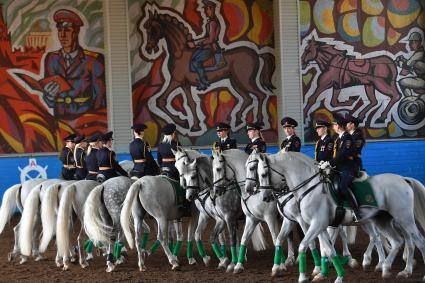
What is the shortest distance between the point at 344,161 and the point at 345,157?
0.21ft

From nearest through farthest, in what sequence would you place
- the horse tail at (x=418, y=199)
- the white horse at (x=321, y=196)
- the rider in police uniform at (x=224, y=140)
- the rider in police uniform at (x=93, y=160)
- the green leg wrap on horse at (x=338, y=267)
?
the green leg wrap on horse at (x=338, y=267) → the white horse at (x=321, y=196) → the horse tail at (x=418, y=199) → the rider in police uniform at (x=224, y=140) → the rider in police uniform at (x=93, y=160)

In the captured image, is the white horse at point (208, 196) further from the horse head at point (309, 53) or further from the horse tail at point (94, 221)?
the horse head at point (309, 53)

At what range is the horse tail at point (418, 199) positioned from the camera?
36.9 ft

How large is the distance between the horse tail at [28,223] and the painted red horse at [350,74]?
11983mm

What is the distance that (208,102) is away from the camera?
23.3 metres

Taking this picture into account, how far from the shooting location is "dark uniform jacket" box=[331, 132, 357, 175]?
35.9 ft

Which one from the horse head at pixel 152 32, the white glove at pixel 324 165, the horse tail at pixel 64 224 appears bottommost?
the horse tail at pixel 64 224

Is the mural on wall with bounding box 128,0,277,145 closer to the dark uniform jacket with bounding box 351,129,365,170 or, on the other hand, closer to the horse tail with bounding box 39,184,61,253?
the horse tail with bounding box 39,184,61,253

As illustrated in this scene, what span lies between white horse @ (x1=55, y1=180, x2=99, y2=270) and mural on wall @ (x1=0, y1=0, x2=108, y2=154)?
963cm

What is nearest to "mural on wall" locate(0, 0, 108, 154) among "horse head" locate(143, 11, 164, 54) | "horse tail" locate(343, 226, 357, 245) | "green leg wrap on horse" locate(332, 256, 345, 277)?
"horse head" locate(143, 11, 164, 54)

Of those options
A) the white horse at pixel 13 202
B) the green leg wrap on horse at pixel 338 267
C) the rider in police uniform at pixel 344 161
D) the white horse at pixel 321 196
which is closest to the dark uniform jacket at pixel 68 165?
the white horse at pixel 13 202

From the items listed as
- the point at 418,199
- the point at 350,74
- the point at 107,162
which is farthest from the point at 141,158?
the point at 350,74

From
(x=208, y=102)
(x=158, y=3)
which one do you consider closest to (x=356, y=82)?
(x=208, y=102)

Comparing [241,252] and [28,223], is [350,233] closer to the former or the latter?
[241,252]
